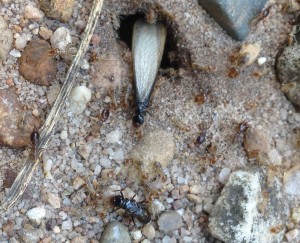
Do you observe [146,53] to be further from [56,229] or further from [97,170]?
[56,229]

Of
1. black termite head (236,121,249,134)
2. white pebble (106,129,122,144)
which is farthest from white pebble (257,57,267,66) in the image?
white pebble (106,129,122,144)

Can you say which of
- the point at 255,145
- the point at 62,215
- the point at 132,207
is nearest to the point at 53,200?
the point at 62,215

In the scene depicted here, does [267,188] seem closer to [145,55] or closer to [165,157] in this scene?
[165,157]

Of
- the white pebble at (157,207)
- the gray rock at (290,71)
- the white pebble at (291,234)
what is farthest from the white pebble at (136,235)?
the gray rock at (290,71)

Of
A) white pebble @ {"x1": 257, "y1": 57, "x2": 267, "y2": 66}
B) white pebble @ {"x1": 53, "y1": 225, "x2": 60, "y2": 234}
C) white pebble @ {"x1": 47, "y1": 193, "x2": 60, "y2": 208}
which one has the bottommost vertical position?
white pebble @ {"x1": 53, "y1": 225, "x2": 60, "y2": 234}

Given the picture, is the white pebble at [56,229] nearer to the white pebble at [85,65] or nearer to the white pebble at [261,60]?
the white pebble at [85,65]

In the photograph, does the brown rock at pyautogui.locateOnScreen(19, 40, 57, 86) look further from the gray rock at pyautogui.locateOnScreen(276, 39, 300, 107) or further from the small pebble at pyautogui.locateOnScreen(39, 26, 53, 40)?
the gray rock at pyautogui.locateOnScreen(276, 39, 300, 107)
